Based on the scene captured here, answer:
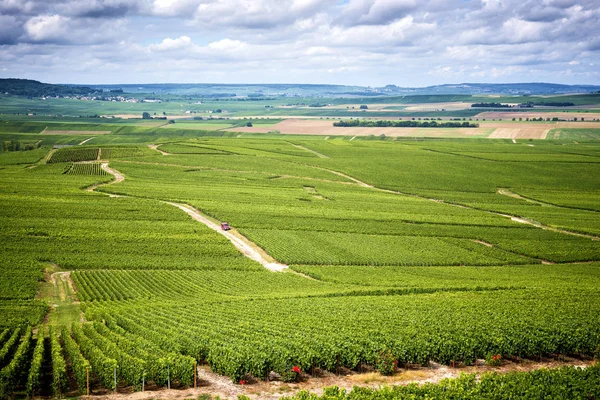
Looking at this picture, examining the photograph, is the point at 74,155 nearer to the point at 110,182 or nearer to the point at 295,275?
the point at 110,182

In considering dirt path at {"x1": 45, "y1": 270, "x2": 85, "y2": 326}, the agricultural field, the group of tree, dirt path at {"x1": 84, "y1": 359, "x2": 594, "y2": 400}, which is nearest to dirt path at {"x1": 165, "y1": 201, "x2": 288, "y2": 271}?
the agricultural field

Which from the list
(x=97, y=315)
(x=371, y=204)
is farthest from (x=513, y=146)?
(x=97, y=315)

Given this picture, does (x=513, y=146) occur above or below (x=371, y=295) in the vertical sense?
above

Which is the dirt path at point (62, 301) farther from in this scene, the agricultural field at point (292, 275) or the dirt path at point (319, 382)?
the dirt path at point (319, 382)

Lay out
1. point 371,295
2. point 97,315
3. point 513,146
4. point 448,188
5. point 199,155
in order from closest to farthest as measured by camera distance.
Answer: point 97,315 → point 371,295 → point 448,188 → point 199,155 → point 513,146

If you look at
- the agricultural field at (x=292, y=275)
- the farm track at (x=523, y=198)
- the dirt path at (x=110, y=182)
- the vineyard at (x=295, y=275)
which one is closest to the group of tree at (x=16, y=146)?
the agricultural field at (x=292, y=275)

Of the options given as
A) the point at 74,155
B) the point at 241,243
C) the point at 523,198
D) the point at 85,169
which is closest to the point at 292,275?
the point at 241,243

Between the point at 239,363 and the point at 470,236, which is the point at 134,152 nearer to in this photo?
the point at 470,236
